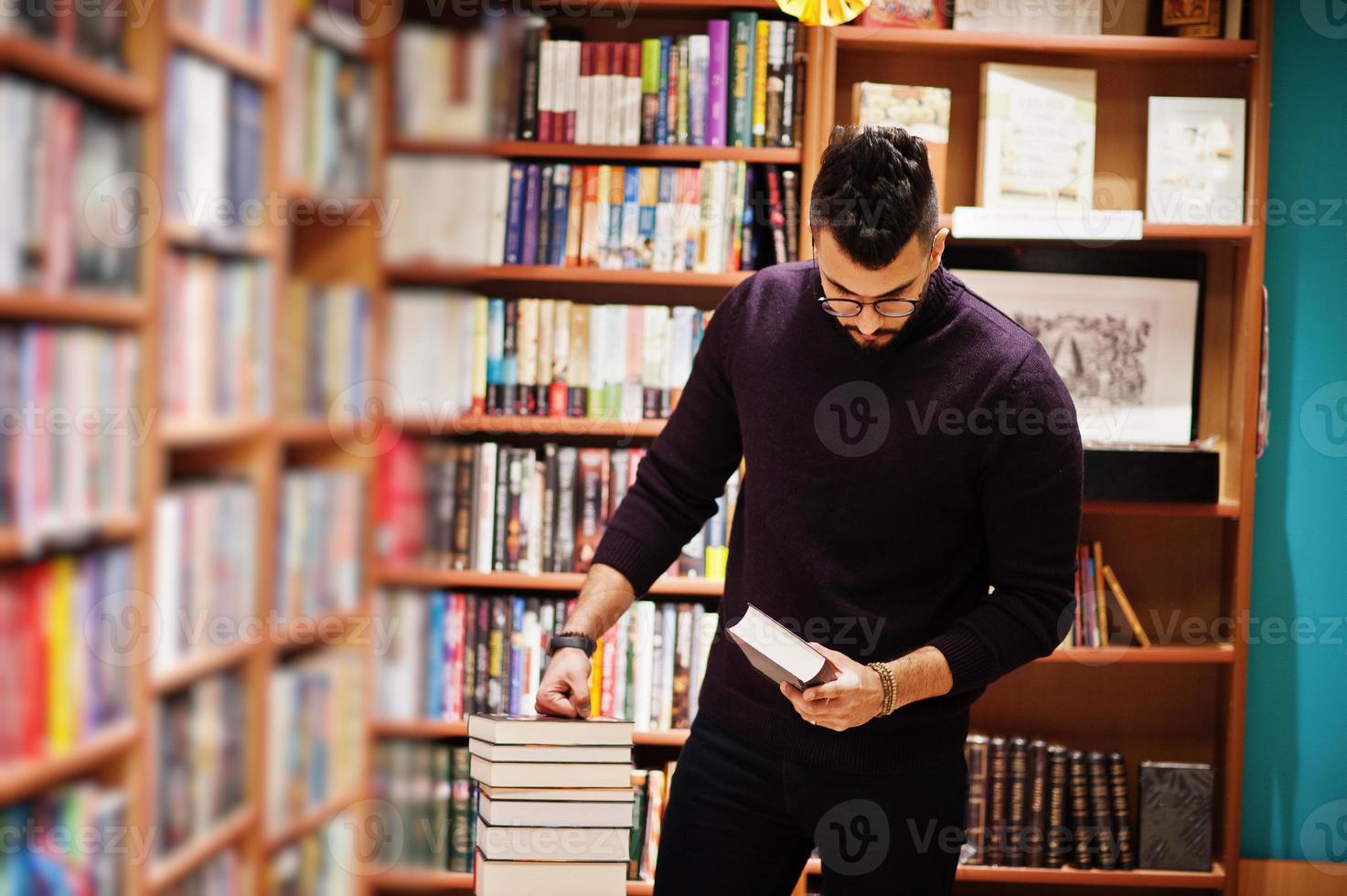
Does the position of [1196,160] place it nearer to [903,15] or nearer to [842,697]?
[903,15]

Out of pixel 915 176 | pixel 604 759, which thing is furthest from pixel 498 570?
pixel 604 759

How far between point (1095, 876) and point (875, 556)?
5.22 ft

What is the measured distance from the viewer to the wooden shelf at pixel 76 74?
160 mm

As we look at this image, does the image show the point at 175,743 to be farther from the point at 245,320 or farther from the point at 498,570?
the point at 498,570

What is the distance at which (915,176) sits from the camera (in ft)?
4.33

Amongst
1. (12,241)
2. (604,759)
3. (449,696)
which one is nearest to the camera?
(12,241)

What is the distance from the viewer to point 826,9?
6.33ft

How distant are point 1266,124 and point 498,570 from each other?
1912 millimetres

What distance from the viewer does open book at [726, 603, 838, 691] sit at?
1.21 metres

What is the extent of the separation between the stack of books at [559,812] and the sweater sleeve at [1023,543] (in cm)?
55

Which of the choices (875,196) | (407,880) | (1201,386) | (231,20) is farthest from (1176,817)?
(231,20)

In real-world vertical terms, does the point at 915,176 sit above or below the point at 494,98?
above

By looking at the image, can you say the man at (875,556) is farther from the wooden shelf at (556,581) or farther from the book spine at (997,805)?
the book spine at (997,805)

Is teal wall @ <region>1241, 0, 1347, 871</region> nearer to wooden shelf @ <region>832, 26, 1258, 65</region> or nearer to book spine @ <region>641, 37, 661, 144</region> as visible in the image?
wooden shelf @ <region>832, 26, 1258, 65</region>
